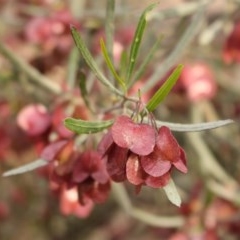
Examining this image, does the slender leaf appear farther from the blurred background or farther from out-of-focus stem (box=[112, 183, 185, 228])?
out-of-focus stem (box=[112, 183, 185, 228])

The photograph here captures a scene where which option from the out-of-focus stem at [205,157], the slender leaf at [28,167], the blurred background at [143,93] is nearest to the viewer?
the slender leaf at [28,167]

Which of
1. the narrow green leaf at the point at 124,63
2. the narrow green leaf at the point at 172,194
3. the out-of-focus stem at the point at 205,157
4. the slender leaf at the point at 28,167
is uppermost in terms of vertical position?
the narrow green leaf at the point at 124,63

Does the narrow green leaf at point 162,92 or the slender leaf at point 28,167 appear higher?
the narrow green leaf at point 162,92

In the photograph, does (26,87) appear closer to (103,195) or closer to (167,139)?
(103,195)

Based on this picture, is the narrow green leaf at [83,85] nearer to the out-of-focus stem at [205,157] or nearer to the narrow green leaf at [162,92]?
the narrow green leaf at [162,92]

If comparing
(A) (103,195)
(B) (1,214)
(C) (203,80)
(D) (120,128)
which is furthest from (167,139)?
(B) (1,214)

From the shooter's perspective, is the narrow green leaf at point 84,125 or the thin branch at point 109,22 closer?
the narrow green leaf at point 84,125

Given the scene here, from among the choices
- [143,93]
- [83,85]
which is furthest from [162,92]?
[143,93]

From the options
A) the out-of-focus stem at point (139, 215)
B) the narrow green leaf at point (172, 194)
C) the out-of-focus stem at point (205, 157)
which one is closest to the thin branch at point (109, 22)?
the narrow green leaf at point (172, 194)

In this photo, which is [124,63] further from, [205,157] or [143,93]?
[205,157]
